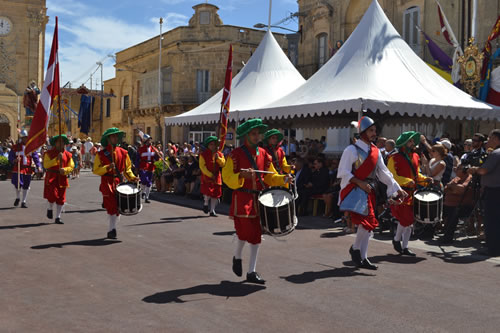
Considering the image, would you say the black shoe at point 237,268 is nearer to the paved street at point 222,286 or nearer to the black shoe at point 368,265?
the paved street at point 222,286

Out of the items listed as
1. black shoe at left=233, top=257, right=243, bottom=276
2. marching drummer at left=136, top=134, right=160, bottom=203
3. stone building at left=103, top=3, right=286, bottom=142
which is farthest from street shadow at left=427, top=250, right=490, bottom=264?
stone building at left=103, top=3, right=286, bottom=142

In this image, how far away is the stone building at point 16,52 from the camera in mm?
46094

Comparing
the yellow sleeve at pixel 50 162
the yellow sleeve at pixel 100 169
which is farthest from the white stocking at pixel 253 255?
the yellow sleeve at pixel 50 162

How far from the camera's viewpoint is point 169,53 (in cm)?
4028

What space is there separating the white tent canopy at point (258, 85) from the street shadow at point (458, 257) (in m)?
9.13

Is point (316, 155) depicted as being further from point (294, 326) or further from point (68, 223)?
point (294, 326)

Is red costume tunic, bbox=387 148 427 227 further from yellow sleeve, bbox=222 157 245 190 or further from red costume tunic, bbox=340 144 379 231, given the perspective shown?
yellow sleeve, bbox=222 157 245 190

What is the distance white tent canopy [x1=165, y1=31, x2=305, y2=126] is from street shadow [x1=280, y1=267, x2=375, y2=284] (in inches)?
395

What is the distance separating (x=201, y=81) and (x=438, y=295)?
1388 inches

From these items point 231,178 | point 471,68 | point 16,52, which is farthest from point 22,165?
point 16,52

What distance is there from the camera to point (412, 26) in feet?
77.3

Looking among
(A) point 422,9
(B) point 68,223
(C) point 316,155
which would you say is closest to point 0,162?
(B) point 68,223

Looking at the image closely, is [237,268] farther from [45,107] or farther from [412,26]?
[412,26]

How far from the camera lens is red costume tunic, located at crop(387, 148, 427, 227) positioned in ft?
25.8
